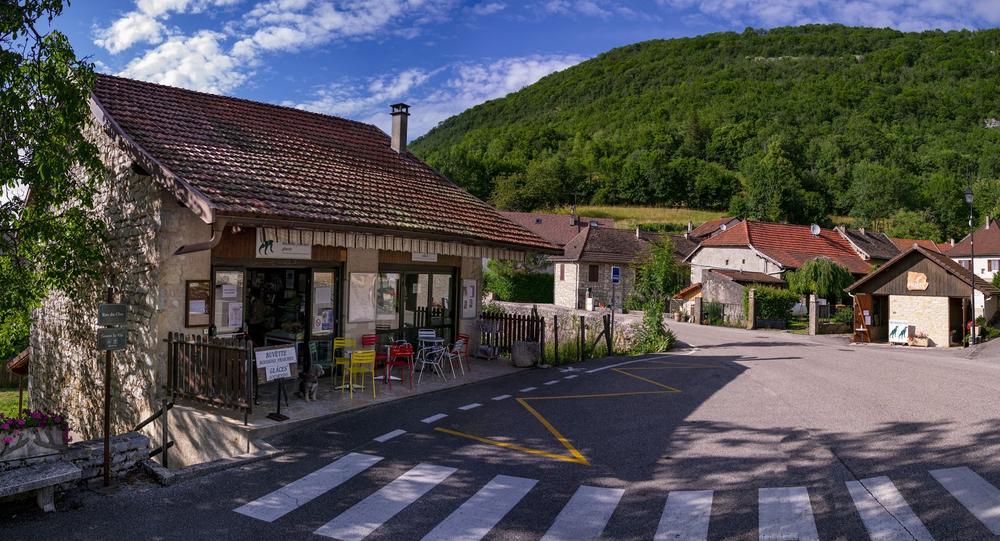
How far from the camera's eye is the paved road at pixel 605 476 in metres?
5.86

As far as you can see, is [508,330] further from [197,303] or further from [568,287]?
[568,287]

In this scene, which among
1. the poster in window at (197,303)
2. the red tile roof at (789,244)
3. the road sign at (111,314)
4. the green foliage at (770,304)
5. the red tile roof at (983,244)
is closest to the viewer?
the road sign at (111,314)

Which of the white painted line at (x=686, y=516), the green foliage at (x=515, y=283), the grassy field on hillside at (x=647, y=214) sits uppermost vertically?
the grassy field on hillside at (x=647, y=214)

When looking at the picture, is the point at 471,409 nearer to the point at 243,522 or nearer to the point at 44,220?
the point at 243,522

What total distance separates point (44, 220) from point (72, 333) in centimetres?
397

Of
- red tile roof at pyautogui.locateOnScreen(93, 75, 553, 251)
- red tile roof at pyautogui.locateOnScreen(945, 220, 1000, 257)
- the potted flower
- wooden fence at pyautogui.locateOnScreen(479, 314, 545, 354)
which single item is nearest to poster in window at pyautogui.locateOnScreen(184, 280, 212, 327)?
red tile roof at pyautogui.locateOnScreen(93, 75, 553, 251)

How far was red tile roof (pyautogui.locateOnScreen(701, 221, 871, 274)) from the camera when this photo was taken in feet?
148

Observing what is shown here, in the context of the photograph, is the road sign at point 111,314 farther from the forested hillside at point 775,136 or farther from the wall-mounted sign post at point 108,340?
the forested hillside at point 775,136

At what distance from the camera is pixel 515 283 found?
156 ft

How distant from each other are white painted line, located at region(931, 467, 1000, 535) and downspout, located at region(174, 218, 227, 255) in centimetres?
935

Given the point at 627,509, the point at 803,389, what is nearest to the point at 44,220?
the point at 627,509

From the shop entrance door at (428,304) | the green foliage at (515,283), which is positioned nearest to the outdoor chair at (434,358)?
the shop entrance door at (428,304)

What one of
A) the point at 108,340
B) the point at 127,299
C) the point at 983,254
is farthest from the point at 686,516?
the point at 983,254

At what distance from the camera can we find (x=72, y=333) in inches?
487
